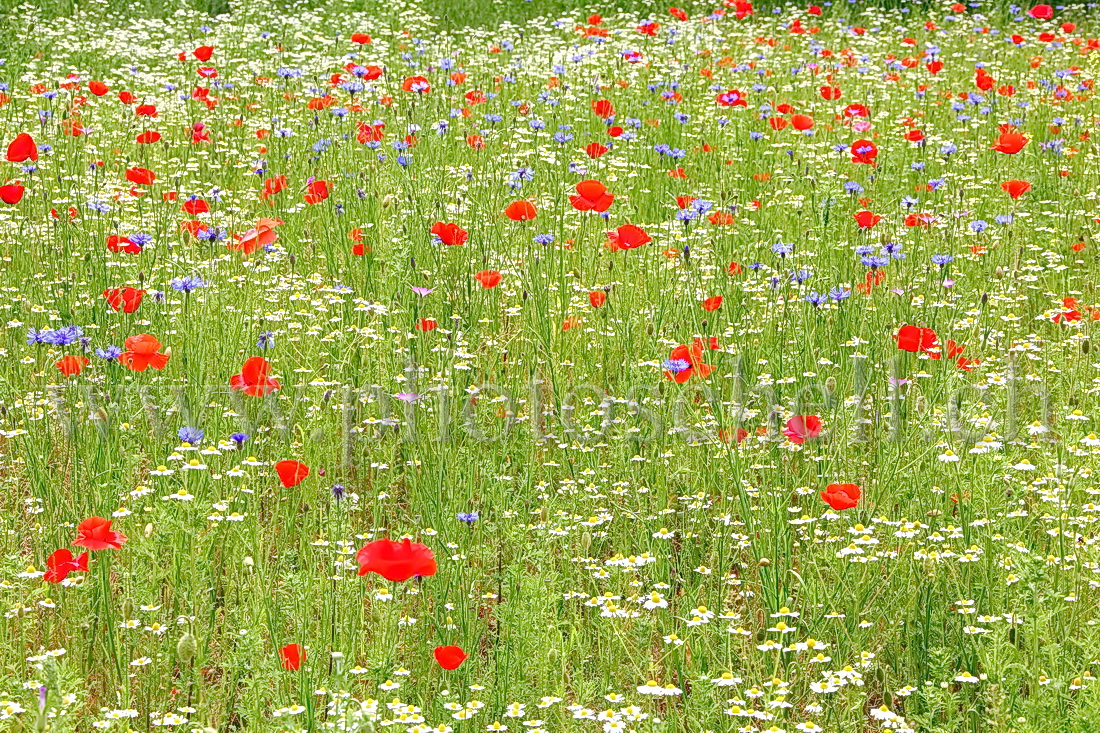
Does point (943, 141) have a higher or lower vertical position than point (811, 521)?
higher

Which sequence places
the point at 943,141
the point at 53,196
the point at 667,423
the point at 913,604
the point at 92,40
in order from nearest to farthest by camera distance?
the point at 913,604, the point at 667,423, the point at 53,196, the point at 943,141, the point at 92,40

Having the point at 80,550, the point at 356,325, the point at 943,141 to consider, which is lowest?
the point at 80,550

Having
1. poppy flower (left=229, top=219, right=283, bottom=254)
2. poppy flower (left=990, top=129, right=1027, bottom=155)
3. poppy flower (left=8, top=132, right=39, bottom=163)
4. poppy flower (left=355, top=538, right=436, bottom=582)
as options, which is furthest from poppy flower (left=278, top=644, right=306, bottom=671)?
poppy flower (left=990, top=129, right=1027, bottom=155)

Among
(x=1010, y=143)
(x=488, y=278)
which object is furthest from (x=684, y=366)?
(x=1010, y=143)

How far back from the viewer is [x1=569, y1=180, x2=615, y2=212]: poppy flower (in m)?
3.83

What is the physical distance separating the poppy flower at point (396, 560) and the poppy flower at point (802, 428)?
3.92ft

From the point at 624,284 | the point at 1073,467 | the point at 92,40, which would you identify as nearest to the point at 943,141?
the point at 624,284

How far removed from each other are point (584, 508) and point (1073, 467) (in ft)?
4.19

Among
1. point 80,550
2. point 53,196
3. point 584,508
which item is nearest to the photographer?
point 80,550

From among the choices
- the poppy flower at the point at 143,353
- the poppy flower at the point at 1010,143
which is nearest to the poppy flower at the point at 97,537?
the poppy flower at the point at 143,353

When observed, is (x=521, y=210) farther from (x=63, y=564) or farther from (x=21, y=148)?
(x=63, y=564)

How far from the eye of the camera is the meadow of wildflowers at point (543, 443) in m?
2.57

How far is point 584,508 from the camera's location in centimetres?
331

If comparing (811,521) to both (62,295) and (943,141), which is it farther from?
(943,141)
